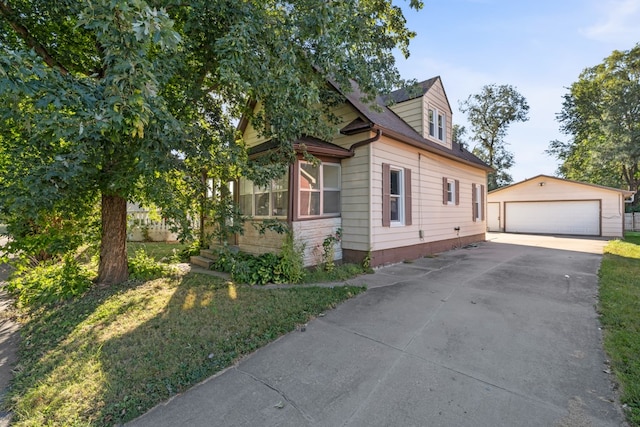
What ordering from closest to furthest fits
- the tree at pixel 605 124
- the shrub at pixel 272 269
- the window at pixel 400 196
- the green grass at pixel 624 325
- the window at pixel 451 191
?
the green grass at pixel 624 325
the shrub at pixel 272 269
the window at pixel 400 196
the window at pixel 451 191
the tree at pixel 605 124

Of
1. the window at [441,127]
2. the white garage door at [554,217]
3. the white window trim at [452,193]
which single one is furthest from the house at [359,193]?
the white garage door at [554,217]

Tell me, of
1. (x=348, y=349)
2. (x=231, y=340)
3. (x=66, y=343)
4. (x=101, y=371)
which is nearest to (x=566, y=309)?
(x=348, y=349)

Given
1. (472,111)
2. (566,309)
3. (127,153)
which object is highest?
(472,111)

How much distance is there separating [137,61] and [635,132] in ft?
98.1

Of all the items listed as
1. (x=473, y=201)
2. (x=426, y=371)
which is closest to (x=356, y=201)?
(x=426, y=371)

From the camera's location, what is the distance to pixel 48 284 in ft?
18.8

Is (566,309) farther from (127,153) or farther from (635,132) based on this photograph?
(635,132)

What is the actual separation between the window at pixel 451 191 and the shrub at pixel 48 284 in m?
10.9

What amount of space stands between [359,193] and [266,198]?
261 cm

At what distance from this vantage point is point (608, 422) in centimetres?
229

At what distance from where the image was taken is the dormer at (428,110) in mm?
10070

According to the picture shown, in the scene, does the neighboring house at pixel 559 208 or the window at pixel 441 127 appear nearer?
the window at pixel 441 127

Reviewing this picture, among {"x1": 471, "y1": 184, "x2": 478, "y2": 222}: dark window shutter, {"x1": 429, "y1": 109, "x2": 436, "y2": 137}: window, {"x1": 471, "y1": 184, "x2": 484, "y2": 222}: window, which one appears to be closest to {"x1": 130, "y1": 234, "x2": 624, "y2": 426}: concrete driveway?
{"x1": 429, "y1": 109, "x2": 436, "y2": 137}: window

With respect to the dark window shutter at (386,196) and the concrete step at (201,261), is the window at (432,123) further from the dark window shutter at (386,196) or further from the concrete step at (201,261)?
the concrete step at (201,261)
